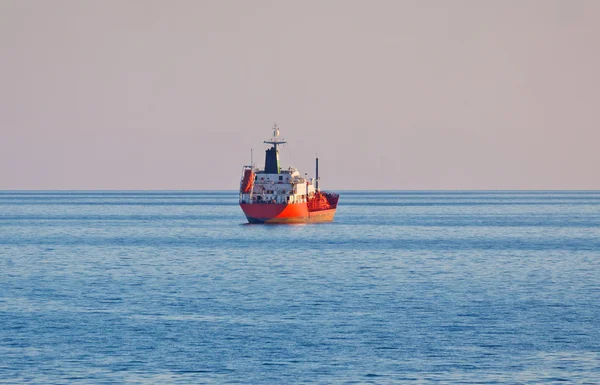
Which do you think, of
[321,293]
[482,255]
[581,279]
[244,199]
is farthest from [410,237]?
[321,293]

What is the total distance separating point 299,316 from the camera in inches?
1984

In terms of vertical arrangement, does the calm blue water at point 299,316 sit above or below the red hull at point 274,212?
below

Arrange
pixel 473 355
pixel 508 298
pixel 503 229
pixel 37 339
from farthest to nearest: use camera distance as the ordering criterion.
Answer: pixel 503 229, pixel 508 298, pixel 37 339, pixel 473 355

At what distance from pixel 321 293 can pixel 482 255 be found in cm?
3766

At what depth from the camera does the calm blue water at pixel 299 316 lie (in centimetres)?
3738

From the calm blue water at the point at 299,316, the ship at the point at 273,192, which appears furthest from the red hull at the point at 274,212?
the calm blue water at the point at 299,316

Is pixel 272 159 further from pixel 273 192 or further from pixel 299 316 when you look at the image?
pixel 299 316

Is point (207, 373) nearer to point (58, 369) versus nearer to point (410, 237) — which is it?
point (58, 369)

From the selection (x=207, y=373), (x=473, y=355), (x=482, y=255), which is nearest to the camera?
(x=207, y=373)

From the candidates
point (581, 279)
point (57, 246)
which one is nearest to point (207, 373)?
point (581, 279)

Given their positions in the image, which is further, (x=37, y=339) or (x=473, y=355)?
(x=37, y=339)

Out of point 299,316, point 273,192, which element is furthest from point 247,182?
point 299,316

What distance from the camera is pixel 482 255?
9562 centimetres

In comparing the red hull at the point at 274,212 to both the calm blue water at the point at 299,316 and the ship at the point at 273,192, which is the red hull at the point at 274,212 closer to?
the ship at the point at 273,192
